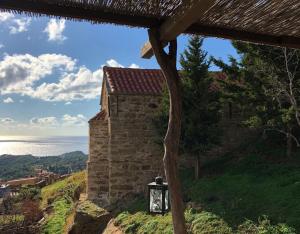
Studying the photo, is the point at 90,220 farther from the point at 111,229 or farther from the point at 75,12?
the point at 75,12

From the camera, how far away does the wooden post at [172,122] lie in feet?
16.5

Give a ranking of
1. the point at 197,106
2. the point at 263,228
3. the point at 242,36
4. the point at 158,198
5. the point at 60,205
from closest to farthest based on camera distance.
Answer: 1. the point at 242,36
2. the point at 158,198
3. the point at 263,228
4. the point at 197,106
5. the point at 60,205

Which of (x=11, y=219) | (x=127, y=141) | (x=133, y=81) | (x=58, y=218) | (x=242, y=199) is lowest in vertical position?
(x=11, y=219)

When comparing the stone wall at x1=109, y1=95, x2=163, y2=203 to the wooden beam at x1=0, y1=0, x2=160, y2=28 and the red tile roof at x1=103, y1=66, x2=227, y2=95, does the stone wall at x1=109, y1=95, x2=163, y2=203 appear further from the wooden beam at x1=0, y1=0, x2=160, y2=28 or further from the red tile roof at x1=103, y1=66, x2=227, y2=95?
the wooden beam at x1=0, y1=0, x2=160, y2=28

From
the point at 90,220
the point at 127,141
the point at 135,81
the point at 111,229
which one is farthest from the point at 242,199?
the point at 135,81

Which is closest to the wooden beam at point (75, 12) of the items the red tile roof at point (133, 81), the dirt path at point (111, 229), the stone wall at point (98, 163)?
the dirt path at point (111, 229)

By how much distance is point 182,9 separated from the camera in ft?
14.7

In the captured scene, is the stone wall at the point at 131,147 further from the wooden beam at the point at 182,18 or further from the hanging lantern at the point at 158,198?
the wooden beam at the point at 182,18

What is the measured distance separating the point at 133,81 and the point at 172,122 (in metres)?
14.9

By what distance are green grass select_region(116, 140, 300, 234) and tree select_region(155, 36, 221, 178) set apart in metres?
1.40

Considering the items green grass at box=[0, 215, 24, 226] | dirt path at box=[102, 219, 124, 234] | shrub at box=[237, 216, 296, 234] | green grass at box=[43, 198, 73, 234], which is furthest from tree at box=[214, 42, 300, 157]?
green grass at box=[0, 215, 24, 226]

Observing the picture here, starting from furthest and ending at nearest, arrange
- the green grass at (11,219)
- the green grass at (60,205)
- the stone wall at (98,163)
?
the green grass at (11,219)
the green grass at (60,205)
the stone wall at (98,163)

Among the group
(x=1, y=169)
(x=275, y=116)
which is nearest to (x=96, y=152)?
(x=275, y=116)

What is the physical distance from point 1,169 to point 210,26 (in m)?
122
